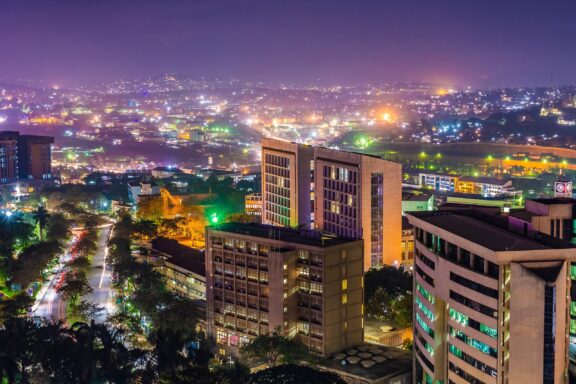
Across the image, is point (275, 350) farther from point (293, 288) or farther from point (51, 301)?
point (51, 301)

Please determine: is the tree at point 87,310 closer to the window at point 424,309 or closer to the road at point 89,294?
the road at point 89,294

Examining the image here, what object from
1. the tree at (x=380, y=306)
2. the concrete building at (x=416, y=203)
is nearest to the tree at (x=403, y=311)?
the tree at (x=380, y=306)

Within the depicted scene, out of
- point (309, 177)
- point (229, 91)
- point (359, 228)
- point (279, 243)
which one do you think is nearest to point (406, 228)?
point (359, 228)

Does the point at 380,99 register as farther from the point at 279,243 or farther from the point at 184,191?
the point at 279,243

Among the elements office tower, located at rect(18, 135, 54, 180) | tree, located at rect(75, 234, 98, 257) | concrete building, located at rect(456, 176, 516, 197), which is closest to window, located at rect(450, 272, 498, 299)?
tree, located at rect(75, 234, 98, 257)

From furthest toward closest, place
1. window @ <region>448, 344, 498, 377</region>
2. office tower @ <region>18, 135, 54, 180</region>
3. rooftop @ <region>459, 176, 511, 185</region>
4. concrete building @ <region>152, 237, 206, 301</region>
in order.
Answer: office tower @ <region>18, 135, 54, 180</region>
rooftop @ <region>459, 176, 511, 185</region>
concrete building @ <region>152, 237, 206, 301</region>
window @ <region>448, 344, 498, 377</region>

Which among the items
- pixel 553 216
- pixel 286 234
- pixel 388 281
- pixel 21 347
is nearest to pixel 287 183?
pixel 388 281

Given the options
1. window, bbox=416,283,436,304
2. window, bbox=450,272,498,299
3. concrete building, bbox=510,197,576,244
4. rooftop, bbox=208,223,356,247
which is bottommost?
window, bbox=416,283,436,304

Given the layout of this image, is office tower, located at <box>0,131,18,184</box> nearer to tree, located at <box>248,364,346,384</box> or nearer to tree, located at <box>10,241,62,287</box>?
tree, located at <box>10,241,62,287</box>
